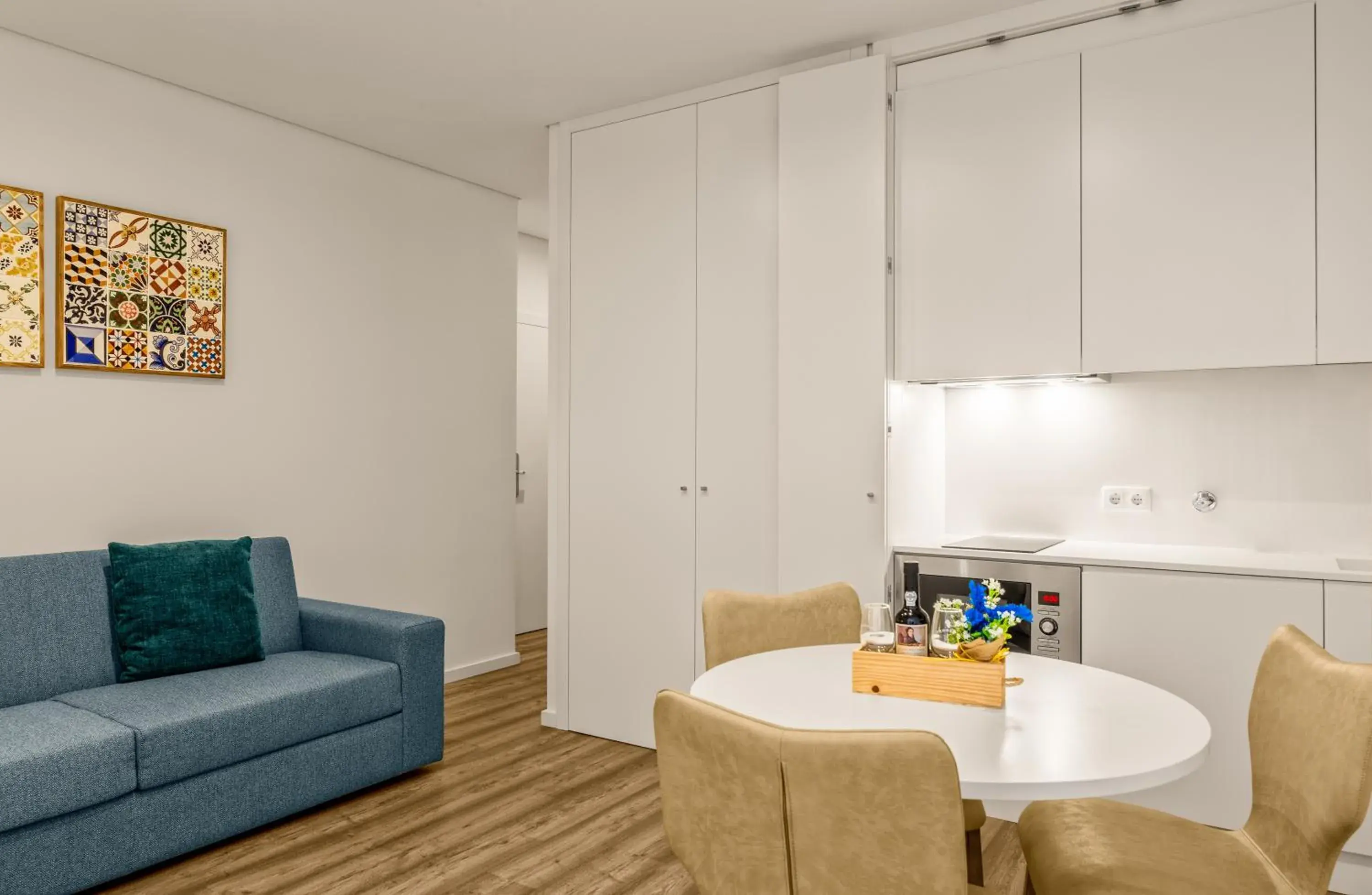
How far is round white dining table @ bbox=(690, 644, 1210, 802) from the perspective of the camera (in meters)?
1.44

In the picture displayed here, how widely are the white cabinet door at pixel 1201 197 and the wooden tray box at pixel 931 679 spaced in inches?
67.7

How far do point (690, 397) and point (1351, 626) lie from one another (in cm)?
246

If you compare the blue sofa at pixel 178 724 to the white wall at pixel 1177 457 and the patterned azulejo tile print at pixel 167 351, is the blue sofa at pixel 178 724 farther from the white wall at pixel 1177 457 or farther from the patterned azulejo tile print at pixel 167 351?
the white wall at pixel 1177 457

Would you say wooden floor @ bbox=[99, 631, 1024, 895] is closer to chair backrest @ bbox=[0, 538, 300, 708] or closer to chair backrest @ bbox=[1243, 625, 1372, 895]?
chair backrest @ bbox=[0, 538, 300, 708]

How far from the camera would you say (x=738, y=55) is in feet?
11.8

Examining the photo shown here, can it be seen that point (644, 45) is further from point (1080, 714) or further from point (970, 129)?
point (1080, 714)

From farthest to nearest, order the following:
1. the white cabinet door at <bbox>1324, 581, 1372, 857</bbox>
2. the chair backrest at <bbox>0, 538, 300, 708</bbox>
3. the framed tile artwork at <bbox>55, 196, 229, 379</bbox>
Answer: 1. the framed tile artwork at <bbox>55, 196, 229, 379</bbox>
2. the chair backrest at <bbox>0, 538, 300, 708</bbox>
3. the white cabinet door at <bbox>1324, 581, 1372, 857</bbox>

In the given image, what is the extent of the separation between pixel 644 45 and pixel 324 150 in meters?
1.96

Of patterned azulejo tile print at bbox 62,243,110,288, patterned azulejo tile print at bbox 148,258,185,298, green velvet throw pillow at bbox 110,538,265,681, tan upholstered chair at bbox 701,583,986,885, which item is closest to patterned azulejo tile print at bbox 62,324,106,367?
patterned azulejo tile print at bbox 62,243,110,288

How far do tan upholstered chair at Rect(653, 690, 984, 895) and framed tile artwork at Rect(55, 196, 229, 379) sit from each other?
11.0 feet

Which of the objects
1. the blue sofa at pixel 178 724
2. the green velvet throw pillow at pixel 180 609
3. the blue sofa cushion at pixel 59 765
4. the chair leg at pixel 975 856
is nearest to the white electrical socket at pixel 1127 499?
the chair leg at pixel 975 856

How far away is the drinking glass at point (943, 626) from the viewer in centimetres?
194

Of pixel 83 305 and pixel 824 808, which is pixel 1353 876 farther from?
pixel 83 305

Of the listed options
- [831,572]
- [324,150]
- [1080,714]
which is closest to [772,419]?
[831,572]
